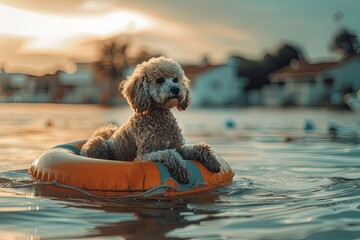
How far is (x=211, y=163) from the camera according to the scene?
27.9ft

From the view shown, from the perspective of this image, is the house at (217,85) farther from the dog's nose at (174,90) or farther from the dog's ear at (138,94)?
the dog's nose at (174,90)

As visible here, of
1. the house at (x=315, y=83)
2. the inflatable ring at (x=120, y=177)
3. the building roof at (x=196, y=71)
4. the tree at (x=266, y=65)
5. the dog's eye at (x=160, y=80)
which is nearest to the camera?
the inflatable ring at (x=120, y=177)

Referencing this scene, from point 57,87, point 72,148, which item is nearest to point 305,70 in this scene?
point 57,87

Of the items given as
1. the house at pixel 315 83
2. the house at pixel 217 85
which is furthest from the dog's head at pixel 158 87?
the house at pixel 217 85

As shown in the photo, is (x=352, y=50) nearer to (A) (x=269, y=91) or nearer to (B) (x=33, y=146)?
(A) (x=269, y=91)

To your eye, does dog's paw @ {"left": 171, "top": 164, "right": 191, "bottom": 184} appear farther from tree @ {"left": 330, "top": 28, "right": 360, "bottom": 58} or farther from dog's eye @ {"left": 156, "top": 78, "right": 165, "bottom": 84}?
tree @ {"left": 330, "top": 28, "right": 360, "bottom": 58}

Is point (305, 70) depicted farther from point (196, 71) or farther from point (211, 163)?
point (211, 163)

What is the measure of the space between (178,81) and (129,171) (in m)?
1.36

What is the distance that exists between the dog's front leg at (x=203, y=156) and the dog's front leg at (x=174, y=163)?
0.36m

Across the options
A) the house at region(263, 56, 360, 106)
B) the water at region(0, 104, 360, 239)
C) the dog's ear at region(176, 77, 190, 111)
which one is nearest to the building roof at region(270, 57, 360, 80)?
the house at region(263, 56, 360, 106)

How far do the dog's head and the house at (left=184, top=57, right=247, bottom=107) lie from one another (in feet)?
226

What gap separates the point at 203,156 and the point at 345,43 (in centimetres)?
7499

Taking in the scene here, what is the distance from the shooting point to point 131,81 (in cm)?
852

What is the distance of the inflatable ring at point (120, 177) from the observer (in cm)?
795
